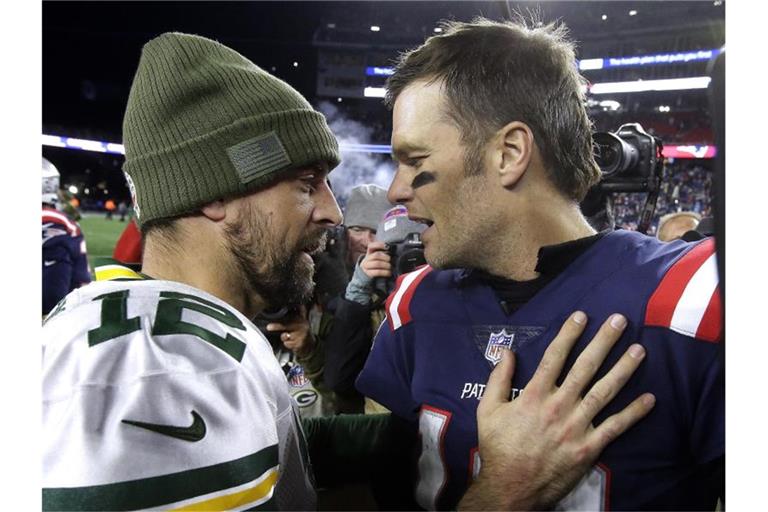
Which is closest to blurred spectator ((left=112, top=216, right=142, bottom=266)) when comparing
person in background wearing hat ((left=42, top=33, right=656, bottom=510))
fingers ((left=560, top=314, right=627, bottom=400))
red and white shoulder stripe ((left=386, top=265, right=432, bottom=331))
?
person in background wearing hat ((left=42, top=33, right=656, bottom=510))

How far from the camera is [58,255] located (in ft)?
7.23

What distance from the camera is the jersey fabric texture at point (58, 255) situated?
2160mm

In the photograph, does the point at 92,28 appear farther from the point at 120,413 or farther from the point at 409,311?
the point at 120,413

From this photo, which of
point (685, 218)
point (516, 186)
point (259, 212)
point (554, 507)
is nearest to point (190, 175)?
point (259, 212)

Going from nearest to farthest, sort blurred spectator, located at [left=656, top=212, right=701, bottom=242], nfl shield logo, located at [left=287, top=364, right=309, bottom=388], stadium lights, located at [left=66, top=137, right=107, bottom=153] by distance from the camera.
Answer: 1. nfl shield logo, located at [left=287, top=364, right=309, bottom=388]
2. blurred spectator, located at [left=656, top=212, right=701, bottom=242]
3. stadium lights, located at [left=66, top=137, right=107, bottom=153]

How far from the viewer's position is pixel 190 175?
2.42 ft

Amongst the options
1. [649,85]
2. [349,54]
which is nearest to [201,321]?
[349,54]

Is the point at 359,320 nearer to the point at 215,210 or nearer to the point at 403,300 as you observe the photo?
the point at 403,300

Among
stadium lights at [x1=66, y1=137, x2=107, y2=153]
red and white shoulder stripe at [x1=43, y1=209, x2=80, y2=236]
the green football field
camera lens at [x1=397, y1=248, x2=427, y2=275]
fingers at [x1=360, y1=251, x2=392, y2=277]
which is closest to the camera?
camera lens at [x1=397, y1=248, x2=427, y2=275]

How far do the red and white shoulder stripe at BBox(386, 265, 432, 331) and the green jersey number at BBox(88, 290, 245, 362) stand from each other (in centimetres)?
30

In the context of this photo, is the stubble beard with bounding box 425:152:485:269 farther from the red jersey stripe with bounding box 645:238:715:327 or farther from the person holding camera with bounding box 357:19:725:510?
the red jersey stripe with bounding box 645:238:715:327

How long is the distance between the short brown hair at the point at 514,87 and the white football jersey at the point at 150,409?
0.40 metres

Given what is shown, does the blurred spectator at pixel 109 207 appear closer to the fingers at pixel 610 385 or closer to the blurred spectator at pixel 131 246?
the blurred spectator at pixel 131 246

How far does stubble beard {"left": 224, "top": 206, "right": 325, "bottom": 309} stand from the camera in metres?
0.76
